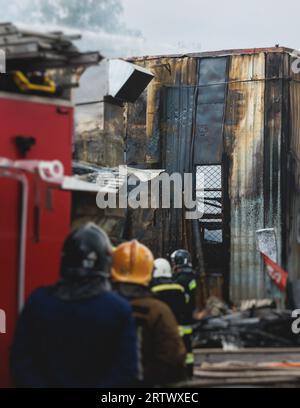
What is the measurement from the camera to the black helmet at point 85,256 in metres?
4.98

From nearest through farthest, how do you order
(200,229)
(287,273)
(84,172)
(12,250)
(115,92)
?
1. (12,250)
2. (84,172)
3. (115,92)
4. (287,273)
5. (200,229)

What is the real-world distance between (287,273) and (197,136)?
12.4 feet

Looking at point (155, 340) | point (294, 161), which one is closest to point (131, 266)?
point (155, 340)

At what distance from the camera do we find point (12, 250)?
19.8ft

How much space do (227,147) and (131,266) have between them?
8.60 meters

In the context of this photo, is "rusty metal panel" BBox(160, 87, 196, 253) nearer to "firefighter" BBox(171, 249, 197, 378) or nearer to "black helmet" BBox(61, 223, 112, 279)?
"firefighter" BBox(171, 249, 197, 378)

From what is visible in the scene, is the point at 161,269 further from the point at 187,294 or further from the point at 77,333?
the point at 77,333

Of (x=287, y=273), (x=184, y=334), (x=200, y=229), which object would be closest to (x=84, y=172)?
(x=184, y=334)

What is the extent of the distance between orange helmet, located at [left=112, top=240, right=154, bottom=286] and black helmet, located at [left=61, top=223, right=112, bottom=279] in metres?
0.52

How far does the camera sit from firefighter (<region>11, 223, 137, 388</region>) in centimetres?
473

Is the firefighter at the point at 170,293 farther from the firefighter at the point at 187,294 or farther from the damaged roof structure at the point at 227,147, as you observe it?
the damaged roof structure at the point at 227,147

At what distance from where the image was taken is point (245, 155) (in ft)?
45.2

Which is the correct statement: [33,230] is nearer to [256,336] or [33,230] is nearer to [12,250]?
[12,250]

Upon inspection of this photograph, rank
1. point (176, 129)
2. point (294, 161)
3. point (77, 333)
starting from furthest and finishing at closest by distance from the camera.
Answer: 1. point (176, 129)
2. point (294, 161)
3. point (77, 333)
